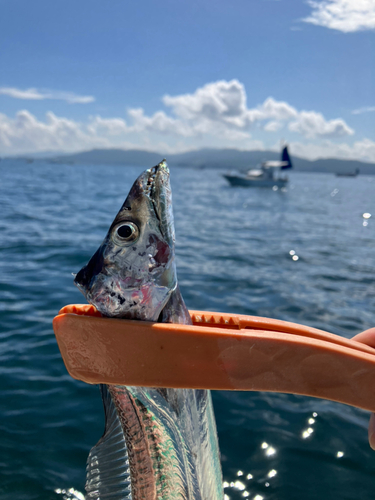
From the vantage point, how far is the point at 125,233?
1.52 metres

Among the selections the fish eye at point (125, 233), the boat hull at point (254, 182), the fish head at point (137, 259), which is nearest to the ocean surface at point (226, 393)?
the fish head at point (137, 259)

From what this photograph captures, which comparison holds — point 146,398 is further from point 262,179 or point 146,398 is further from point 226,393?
point 262,179

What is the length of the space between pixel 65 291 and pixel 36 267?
6.98ft

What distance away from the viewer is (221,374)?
1420 millimetres

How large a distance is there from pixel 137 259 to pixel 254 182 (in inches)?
2439

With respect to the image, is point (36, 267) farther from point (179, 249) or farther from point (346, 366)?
point (346, 366)

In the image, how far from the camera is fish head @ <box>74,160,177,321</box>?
59.0 inches

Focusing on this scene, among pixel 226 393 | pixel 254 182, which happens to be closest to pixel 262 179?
pixel 254 182

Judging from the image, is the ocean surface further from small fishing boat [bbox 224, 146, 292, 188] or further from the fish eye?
small fishing boat [bbox 224, 146, 292, 188]

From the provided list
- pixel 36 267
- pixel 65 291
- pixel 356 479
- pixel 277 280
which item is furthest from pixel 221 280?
pixel 356 479

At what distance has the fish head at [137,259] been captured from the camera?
59.0 inches

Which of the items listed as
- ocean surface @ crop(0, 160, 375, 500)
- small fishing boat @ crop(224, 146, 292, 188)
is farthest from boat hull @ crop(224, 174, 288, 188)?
ocean surface @ crop(0, 160, 375, 500)

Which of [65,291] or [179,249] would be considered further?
[179,249]

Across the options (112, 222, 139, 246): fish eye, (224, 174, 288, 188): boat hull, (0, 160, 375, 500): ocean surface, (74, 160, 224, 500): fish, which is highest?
(224, 174, 288, 188): boat hull
